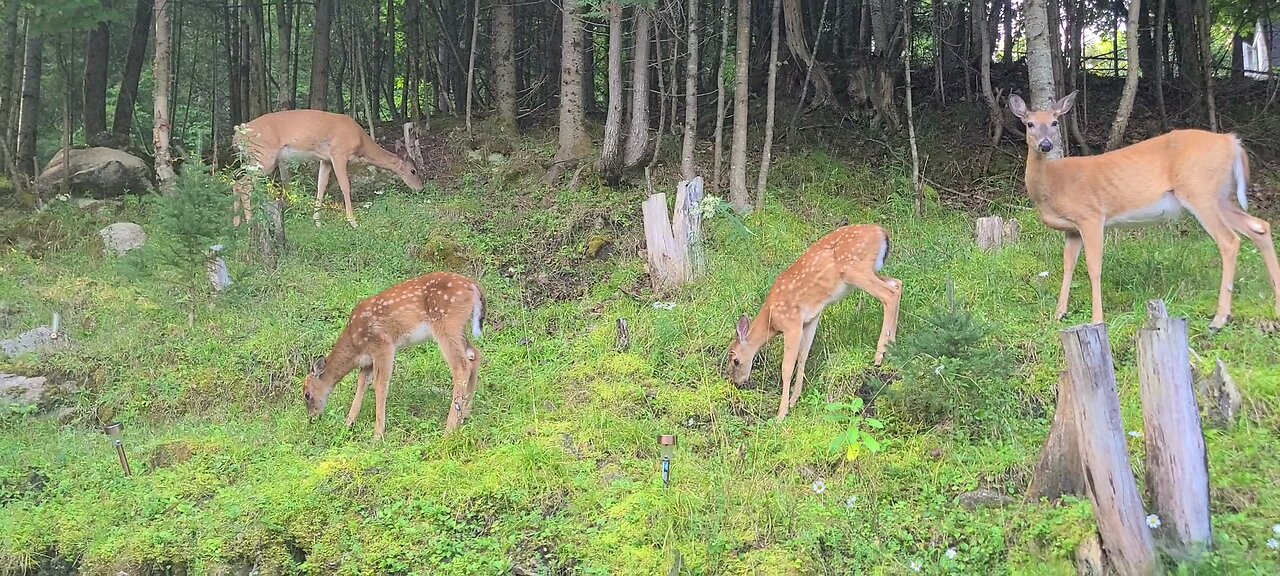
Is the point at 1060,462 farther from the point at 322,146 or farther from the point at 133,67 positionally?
the point at 133,67

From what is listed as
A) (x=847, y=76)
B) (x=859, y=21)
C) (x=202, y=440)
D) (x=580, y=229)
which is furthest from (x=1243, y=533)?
(x=859, y=21)

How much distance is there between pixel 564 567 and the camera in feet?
14.8

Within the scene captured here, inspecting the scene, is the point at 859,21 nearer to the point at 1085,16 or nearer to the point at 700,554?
the point at 1085,16

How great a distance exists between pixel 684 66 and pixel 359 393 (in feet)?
24.1

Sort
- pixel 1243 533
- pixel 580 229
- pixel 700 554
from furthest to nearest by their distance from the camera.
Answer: pixel 580 229, pixel 700 554, pixel 1243 533

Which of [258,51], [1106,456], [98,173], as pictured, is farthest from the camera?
[258,51]

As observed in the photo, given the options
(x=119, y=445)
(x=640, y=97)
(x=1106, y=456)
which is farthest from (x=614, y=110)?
(x=1106, y=456)

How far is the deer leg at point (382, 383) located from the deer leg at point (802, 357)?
105 inches

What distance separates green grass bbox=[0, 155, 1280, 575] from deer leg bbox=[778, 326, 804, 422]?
0.13 meters

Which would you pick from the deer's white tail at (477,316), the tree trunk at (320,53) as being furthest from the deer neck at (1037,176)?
the tree trunk at (320,53)

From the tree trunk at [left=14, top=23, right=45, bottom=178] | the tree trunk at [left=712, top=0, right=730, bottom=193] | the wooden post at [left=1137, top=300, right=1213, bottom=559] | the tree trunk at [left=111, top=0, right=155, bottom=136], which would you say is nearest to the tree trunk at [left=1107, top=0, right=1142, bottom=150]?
the tree trunk at [left=712, top=0, right=730, bottom=193]

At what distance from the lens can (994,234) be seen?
24.8ft

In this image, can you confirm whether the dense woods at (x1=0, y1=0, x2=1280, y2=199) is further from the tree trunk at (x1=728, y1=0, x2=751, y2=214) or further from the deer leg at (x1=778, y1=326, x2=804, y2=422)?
the deer leg at (x1=778, y1=326, x2=804, y2=422)

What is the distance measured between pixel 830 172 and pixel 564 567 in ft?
23.3
